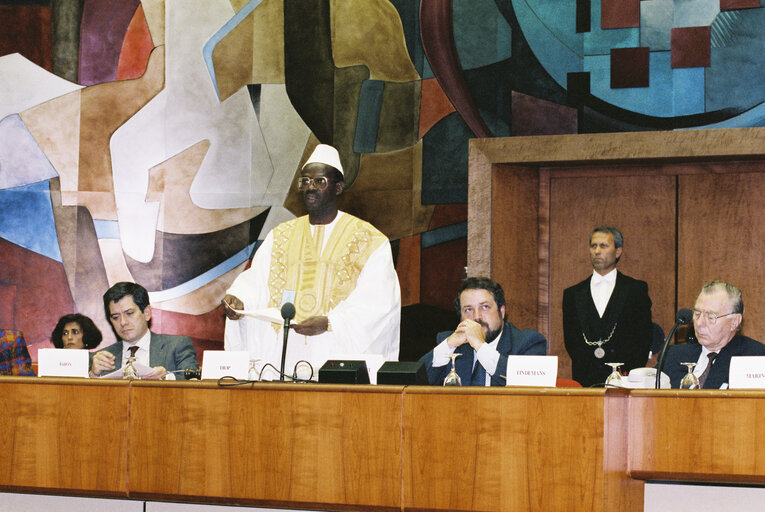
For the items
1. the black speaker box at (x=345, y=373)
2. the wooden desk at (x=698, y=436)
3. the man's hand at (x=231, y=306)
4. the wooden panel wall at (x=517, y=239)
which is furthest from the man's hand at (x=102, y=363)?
the wooden panel wall at (x=517, y=239)

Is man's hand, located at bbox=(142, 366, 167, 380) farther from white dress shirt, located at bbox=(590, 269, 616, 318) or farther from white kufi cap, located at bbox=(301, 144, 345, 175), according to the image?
white dress shirt, located at bbox=(590, 269, 616, 318)

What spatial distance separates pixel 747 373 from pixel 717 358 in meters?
0.58

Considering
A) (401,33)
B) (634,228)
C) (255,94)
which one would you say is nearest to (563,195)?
(634,228)

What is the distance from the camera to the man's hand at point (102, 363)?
4.52m

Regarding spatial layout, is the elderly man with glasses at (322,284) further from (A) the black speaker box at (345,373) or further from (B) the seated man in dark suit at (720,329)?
(B) the seated man in dark suit at (720,329)

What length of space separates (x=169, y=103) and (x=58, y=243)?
3.73ft

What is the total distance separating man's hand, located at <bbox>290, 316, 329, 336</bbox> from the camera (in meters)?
4.80

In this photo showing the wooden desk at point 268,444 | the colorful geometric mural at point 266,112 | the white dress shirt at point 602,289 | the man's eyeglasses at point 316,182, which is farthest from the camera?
the colorful geometric mural at point 266,112

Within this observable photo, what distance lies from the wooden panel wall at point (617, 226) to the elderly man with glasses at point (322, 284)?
135 cm

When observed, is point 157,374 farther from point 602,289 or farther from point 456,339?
point 602,289

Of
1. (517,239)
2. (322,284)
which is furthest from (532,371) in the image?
(517,239)

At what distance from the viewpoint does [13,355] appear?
5.26 metres

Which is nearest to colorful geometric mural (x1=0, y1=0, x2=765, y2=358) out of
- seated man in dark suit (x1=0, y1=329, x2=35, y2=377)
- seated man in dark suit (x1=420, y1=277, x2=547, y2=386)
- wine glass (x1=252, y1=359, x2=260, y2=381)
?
seated man in dark suit (x1=0, y1=329, x2=35, y2=377)

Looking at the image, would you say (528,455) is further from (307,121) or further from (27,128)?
(27,128)
